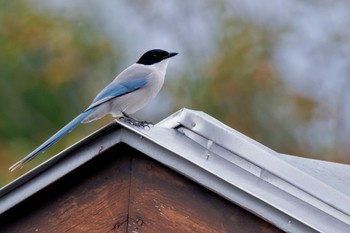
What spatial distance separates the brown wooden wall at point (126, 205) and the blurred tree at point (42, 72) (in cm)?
804

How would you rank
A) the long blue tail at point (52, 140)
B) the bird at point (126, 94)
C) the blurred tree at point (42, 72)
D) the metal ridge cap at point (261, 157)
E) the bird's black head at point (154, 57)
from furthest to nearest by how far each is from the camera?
the blurred tree at point (42, 72)
the bird's black head at point (154, 57)
the bird at point (126, 94)
the long blue tail at point (52, 140)
the metal ridge cap at point (261, 157)

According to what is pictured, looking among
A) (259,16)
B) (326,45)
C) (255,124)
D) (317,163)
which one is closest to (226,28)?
(259,16)

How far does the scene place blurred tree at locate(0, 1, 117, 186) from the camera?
1268cm

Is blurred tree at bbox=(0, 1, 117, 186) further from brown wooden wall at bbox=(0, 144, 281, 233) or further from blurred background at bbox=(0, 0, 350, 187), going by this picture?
brown wooden wall at bbox=(0, 144, 281, 233)

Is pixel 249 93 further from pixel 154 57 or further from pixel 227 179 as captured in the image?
pixel 227 179

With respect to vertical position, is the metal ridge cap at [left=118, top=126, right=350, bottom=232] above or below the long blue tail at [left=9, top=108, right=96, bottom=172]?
above

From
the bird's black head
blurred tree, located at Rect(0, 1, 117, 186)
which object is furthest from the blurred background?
the bird's black head

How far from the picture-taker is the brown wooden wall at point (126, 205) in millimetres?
3584

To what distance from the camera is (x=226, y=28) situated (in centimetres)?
1488

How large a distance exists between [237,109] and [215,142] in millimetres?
8828

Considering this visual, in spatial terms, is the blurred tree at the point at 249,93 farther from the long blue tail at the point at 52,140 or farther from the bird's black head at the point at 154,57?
the long blue tail at the point at 52,140

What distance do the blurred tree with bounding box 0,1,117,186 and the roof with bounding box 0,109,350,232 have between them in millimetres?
8127

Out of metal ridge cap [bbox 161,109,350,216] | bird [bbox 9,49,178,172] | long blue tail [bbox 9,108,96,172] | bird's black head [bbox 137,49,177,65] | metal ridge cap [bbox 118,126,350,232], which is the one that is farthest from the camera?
bird's black head [bbox 137,49,177,65]

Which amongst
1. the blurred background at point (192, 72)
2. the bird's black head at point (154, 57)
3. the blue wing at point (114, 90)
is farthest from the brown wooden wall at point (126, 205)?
the blurred background at point (192, 72)
